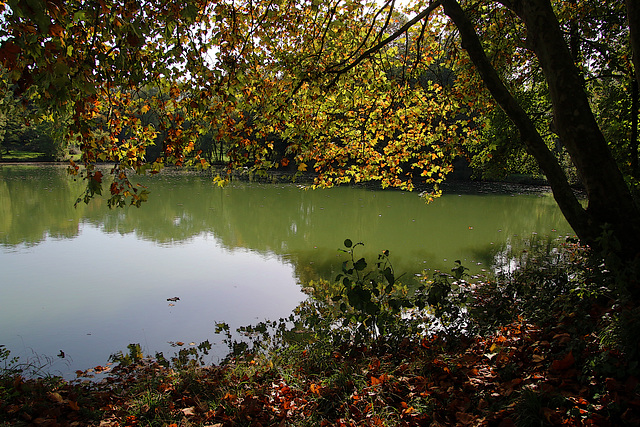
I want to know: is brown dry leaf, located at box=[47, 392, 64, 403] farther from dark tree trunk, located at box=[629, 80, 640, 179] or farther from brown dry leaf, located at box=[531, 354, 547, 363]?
dark tree trunk, located at box=[629, 80, 640, 179]

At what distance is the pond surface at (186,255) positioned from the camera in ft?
16.7

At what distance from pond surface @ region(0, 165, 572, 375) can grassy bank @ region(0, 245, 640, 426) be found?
96cm

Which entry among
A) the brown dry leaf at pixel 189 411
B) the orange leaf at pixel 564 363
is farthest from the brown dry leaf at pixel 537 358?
the brown dry leaf at pixel 189 411

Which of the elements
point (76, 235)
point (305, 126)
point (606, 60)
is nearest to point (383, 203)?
point (606, 60)

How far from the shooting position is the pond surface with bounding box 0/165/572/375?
16.7 feet

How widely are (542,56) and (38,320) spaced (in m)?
6.21

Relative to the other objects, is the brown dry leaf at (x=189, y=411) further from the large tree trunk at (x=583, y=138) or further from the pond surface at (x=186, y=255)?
the large tree trunk at (x=583, y=138)

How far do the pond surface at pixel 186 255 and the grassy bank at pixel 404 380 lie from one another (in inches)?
37.7

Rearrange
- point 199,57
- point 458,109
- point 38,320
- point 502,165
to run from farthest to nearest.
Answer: point 502,165, point 458,109, point 38,320, point 199,57

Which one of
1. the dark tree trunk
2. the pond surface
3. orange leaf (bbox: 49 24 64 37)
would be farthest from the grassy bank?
the dark tree trunk

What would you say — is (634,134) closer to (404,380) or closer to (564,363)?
(564,363)

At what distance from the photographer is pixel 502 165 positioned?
340 inches

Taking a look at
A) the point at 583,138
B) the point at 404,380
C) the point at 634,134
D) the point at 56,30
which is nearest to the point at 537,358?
the point at 404,380

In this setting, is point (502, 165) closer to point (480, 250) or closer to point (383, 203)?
point (480, 250)
